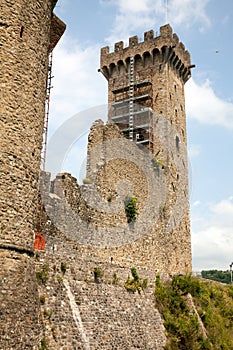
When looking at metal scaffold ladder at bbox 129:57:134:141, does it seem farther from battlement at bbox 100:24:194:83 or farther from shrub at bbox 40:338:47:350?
shrub at bbox 40:338:47:350

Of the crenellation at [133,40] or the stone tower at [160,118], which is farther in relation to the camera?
the crenellation at [133,40]

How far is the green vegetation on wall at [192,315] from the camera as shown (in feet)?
45.9

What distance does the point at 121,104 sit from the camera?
26594mm

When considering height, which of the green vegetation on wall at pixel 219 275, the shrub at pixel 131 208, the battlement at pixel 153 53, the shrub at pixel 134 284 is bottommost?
the shrub at pixel 134 284

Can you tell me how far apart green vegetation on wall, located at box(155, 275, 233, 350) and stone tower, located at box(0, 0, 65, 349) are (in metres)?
6.63

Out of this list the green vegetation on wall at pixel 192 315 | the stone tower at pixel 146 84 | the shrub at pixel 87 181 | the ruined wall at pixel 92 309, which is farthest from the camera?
the stone tower at pixel 146 84

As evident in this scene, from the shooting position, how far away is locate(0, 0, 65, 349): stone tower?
821cm

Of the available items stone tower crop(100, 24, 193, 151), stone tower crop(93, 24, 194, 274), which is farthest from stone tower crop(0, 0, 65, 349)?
stone tower crop(100, 24, 193, 151)

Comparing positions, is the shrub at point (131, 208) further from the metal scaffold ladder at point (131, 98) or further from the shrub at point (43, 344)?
the shrub at point (43, 344)

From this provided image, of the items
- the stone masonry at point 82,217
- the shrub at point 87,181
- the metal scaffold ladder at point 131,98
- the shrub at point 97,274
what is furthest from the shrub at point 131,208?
the shrub at point 97,274

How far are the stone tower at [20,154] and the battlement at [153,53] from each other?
1669 cm

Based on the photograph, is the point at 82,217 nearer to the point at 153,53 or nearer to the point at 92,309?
the point at 92,309

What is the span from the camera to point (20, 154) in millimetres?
9094

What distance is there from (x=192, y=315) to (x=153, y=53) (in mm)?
17080
